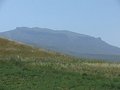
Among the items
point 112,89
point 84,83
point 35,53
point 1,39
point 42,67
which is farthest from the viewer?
point 1,39

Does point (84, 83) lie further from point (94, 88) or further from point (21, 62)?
point (21, 62)

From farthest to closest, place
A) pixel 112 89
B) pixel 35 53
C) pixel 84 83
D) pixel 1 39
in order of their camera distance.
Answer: pixel 1 39 < pixel 35 53 < pixel 84 83 < pixel 112 89

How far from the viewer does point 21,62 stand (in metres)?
39.4

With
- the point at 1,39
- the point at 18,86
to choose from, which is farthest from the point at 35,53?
the point at 18,86

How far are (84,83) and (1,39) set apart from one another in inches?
1371

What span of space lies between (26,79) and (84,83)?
13.8ft

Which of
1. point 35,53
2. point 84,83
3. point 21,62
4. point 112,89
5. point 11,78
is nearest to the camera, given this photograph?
point 112,89

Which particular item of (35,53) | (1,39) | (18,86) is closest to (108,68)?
(18,86)

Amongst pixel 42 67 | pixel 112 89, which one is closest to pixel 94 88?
pixel 112 89

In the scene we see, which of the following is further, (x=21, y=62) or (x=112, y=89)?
(x=21, y=62)

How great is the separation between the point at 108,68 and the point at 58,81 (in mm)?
10811

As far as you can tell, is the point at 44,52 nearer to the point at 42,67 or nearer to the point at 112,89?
the point at 42,67

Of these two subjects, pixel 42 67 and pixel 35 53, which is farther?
pixel 35 53

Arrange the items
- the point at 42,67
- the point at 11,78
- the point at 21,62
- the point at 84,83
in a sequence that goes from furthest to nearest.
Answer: the point at 21,62
the point at 42,67
the point at 11,78
the point at 84,83
